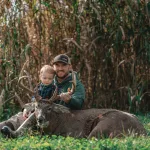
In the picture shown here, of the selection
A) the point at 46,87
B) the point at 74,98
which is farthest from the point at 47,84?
the point at 74,98

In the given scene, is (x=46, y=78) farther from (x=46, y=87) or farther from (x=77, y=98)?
(x=77, y=98)

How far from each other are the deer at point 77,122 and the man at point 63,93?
10 cm

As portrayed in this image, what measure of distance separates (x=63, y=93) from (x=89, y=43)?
3.44 meters

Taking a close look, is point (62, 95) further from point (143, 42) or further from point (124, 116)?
point (143, 42)

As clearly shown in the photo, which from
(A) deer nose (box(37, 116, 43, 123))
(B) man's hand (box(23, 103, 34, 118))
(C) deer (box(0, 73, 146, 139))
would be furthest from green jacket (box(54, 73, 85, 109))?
(A) deer nose (box(37, 116, 43, 123))

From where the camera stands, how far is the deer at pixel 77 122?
25.5 feet

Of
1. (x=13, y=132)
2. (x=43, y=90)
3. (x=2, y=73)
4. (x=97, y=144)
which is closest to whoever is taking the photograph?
(x=97, y=144)

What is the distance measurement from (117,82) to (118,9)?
149 centimetres

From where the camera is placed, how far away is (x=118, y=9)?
11.3 m

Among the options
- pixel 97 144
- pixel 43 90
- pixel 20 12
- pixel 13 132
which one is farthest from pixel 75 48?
pixel 97 144

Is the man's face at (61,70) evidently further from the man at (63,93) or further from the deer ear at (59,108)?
the deer ear at (59,108)

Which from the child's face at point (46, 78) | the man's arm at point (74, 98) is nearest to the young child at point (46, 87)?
the child's face at point (46, 78)

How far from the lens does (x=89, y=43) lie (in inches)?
447

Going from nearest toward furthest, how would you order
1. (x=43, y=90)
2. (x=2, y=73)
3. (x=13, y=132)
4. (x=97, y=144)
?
(x=97, y=144)
(x=13, y=132)
(x=43, y=90)
(x=2, y=73)
